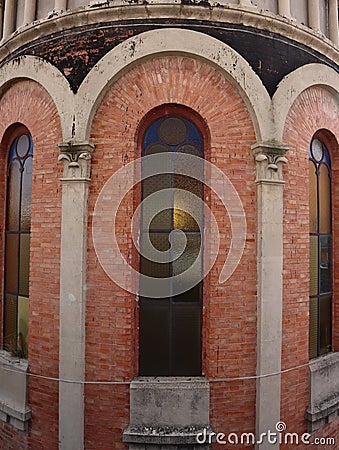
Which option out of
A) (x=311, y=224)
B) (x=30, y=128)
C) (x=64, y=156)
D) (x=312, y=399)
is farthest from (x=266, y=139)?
(x=312, y=399)

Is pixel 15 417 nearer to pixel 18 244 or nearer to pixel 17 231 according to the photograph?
pixel 18 244

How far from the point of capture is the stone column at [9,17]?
745 centimetres

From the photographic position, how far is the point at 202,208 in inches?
247

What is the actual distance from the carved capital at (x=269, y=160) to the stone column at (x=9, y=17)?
5470 millimetres

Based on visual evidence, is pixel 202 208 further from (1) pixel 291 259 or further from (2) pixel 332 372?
(2) pixel 332 372

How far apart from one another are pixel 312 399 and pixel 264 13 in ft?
22.4

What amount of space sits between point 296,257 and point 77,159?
414 cm

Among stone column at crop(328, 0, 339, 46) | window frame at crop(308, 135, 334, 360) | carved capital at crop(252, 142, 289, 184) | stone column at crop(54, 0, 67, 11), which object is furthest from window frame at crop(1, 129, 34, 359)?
stone column at crop(328, 0, 339, 46)

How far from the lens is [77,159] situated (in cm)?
611

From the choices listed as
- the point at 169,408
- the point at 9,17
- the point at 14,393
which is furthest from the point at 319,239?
the point at 9,17

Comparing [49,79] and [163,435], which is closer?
[163,435]

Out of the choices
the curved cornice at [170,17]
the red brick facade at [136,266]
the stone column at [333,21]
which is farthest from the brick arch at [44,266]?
the stone column at [333,21]

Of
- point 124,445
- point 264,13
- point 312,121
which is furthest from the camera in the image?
point 312,121

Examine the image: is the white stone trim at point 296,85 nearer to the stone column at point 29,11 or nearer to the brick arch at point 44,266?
the brick arch at point 44,266
